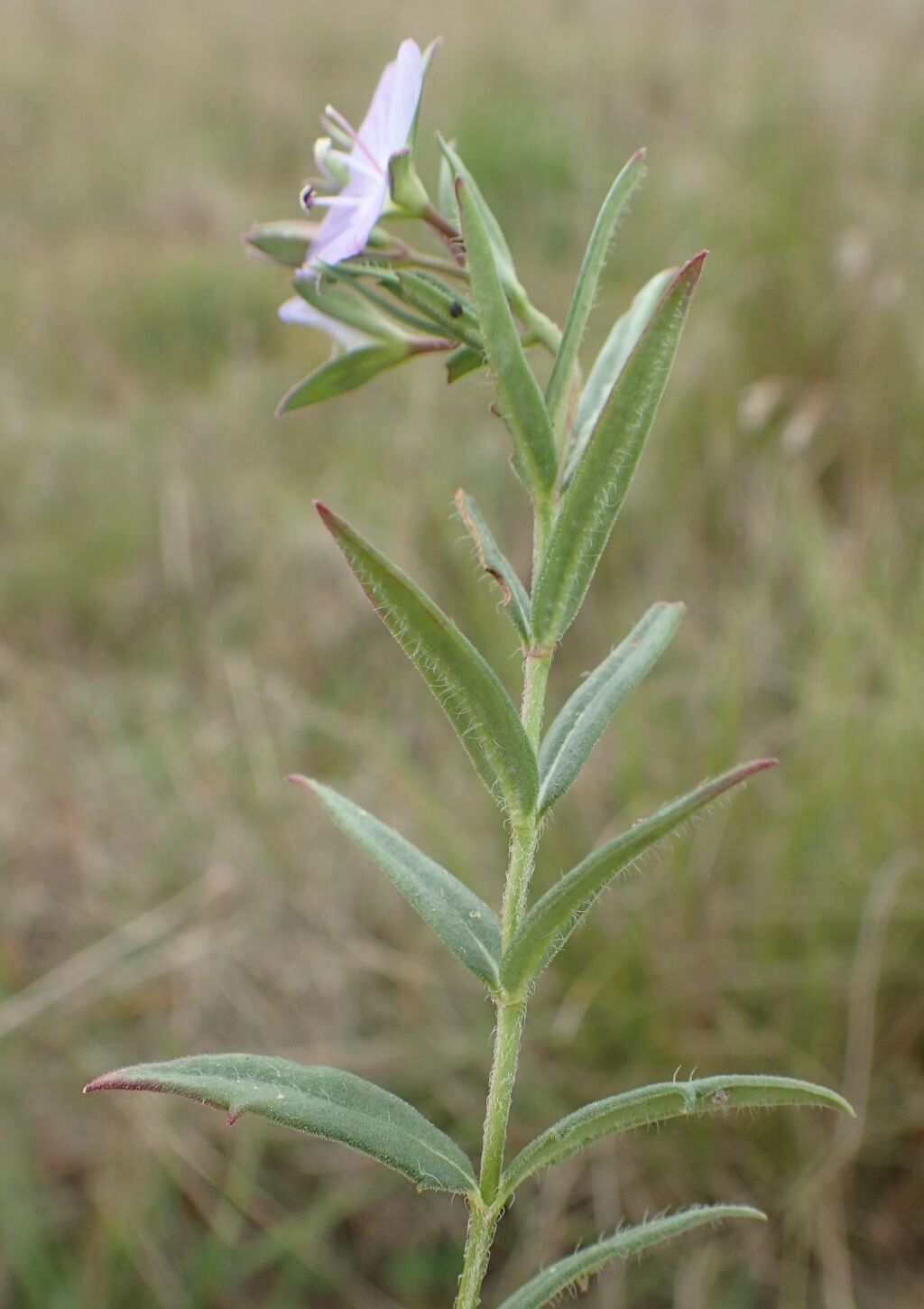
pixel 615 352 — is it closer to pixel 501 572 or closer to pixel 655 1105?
pixel 501 572

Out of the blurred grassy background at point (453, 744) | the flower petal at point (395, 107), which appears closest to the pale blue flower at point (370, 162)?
the flower petal at point (395, 107)

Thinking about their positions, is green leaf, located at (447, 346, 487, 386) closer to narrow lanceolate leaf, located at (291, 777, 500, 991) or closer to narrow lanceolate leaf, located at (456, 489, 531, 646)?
narrow lanceolate leaf, located at (456, 489, 531, 646)

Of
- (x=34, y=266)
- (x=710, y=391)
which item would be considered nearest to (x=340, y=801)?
(x=710, y=391)

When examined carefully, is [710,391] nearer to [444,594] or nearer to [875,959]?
[444,594]

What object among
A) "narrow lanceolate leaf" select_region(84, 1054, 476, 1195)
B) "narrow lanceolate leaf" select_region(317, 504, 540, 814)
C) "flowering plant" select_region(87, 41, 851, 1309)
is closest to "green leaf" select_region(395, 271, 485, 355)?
"flowering plant" select_region(87, 41, 851, 1309)

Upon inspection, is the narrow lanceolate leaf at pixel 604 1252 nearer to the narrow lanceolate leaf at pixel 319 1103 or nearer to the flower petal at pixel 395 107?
the narrow lanceolate leaf at pixel 319 1103

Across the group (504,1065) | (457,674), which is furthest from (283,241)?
(504,1065)
